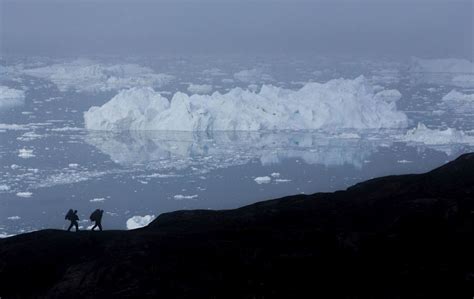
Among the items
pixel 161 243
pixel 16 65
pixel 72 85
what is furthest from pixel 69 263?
pixel 16 65

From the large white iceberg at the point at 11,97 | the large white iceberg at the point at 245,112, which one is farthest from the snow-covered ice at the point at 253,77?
the large white iceberg at the point at 245,112

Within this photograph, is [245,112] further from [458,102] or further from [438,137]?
[458,102]

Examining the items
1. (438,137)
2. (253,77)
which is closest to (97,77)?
(253,77)

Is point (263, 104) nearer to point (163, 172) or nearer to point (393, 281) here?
point (163, 172)

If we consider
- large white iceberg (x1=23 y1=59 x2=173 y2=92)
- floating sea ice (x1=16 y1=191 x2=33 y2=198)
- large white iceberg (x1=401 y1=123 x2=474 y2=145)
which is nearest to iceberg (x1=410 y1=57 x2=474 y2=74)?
large white iceberg (x1=23 y1=59 x2=173 y2=92)

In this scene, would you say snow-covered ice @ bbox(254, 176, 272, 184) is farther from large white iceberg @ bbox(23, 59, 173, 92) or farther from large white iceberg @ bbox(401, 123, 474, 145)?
large white iceberg @ bbox(23, 59, 173, 92)

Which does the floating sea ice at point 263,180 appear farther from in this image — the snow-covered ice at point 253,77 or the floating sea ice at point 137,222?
the snow-covered ice at point 253,77

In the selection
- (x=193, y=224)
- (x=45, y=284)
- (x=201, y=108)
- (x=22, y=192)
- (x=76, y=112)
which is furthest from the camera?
(x=76, y=112)
